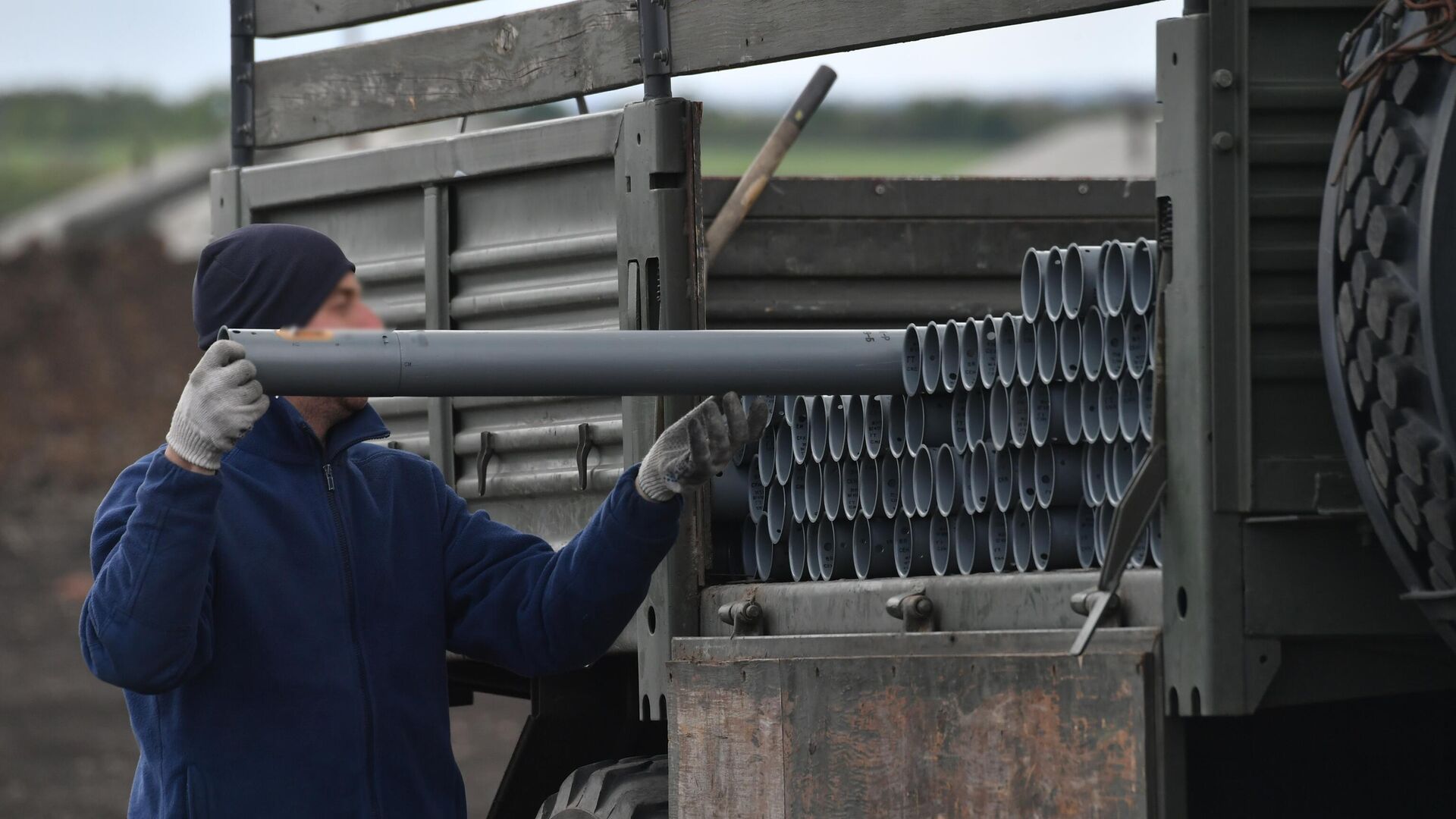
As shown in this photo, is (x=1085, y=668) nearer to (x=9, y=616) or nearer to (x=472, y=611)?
(x=472, y=611)

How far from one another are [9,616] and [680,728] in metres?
16.4

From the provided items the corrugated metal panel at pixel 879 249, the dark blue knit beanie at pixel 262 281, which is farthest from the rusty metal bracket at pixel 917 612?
the corrugated metal panel at pixel 879 249

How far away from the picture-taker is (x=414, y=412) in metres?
5.20

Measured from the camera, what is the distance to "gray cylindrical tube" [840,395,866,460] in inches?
154

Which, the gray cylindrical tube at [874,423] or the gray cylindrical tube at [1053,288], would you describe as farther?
the gray cylindrical tube at [874,423]

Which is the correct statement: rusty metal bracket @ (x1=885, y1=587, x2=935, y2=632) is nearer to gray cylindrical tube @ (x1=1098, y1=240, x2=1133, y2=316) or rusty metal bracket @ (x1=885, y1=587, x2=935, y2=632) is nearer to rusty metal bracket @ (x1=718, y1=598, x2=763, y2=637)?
rusty metal bracket @ (x1=718, y1=598, x2=763, y2=637)

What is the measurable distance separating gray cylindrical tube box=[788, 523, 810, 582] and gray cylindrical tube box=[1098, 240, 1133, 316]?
984mm

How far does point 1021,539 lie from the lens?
11.5ft

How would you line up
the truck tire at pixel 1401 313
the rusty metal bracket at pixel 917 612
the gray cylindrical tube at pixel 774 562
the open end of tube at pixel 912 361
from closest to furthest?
the truck tire at pixel 1401 313, the rusty metal bracket at pixel 917 612, the open end of tube at pixel 912 361, the gray cylindrical tube at pixel 774 562

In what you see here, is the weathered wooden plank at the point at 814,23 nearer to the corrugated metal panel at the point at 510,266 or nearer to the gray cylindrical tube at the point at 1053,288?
the corrugated metal panel at the point at 510,266

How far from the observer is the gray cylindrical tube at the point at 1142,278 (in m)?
3.23

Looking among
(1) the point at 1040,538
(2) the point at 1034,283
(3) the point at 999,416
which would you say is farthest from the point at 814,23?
(1) the point at 1040,538

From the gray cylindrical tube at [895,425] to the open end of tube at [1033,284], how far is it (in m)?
0.40

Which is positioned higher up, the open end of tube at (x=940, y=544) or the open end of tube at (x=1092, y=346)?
the open end of tube at (x=1092, y=346)
